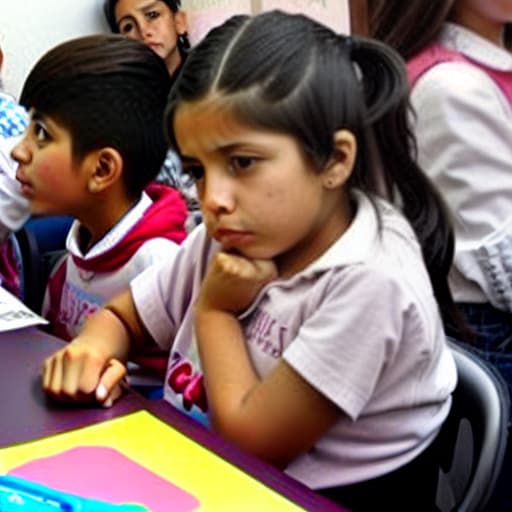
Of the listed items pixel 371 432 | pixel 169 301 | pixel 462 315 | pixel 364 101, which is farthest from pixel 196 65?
pixel 462 315

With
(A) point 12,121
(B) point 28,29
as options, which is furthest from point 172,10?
(A) point 12,121

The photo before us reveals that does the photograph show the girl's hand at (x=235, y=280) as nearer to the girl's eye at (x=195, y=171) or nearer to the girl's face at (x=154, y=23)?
the girl's eye at (x=195, y=171)

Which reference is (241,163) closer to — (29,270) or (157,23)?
(29,270)

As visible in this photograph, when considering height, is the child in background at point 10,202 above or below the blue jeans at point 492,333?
above

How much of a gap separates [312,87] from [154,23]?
2.26 metres

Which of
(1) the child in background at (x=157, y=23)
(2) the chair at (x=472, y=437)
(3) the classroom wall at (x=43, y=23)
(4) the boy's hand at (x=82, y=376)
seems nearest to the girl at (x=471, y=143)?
(2) the chair at (x=472, y=437)

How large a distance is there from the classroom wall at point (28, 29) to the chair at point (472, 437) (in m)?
2.30

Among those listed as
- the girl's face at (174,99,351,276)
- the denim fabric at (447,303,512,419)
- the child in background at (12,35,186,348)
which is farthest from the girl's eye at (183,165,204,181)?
the denim fabric at (447,303,512,419)

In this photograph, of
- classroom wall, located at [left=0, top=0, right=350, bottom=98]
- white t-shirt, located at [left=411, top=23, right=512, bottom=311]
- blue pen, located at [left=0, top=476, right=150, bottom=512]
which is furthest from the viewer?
classroom wall, located at [left=0, top=0, right=350, bottom=98]

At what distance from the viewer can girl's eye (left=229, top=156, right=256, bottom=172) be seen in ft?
2.77

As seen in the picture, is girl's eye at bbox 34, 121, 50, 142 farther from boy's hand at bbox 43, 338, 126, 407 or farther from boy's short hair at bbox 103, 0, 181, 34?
boy's short hair at bbox 103, 0, 181, 34

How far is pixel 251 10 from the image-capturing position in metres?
2.84

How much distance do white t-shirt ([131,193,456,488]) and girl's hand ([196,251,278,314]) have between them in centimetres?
1

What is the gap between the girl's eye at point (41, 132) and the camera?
50.3 inches
